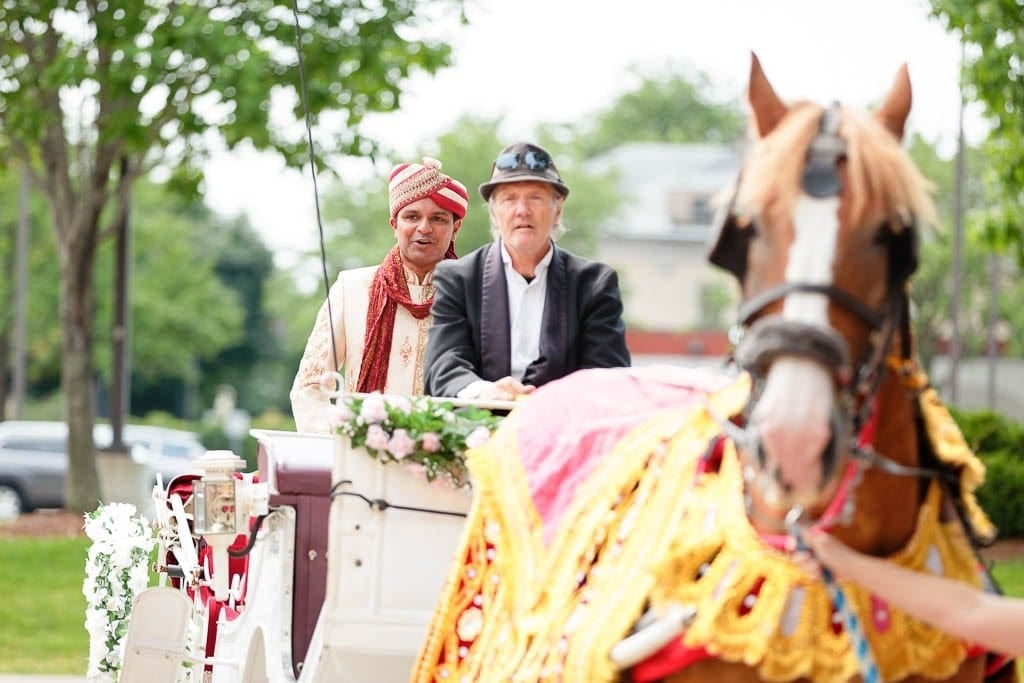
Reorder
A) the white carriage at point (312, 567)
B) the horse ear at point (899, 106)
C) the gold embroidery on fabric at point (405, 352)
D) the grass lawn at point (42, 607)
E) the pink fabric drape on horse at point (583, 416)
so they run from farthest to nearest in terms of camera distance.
Result: the grass lawn at point (42, 607) → the gold embroidery on fabric at point (405, 352) → the white carriage at point (312, 567) → the pink fabric drape on horse at point (583, 416) → the horse ear at point (899, 106)

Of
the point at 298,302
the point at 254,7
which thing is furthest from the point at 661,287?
the point at 254,7

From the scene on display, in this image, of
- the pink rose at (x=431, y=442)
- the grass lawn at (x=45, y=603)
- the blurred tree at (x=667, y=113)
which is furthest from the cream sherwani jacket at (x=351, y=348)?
the blurred tree at (x=667, y=113)

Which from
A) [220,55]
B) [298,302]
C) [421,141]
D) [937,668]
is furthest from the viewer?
[298,302]

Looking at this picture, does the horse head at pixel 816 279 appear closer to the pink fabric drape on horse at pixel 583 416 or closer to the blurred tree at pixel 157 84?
the pink fabric drape on horse at pixel 583 416

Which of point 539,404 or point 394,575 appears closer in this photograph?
point 539,404

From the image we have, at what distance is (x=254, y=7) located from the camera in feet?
52.2

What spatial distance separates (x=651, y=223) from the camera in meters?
73.2

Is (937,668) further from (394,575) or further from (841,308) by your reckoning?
(394,575)

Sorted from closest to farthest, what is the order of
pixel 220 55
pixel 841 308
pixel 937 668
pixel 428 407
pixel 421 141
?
1. pixel 841 308
2. pixel 937 668
3. pixel 428 407
4. pixel 220 55
5. pixel 421 141

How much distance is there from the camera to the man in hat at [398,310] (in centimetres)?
664

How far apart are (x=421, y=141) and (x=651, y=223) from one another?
87.2ft

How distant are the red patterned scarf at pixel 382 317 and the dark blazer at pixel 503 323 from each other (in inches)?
32.8

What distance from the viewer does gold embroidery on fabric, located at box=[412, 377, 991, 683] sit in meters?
3.46

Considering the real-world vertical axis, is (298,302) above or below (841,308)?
below
